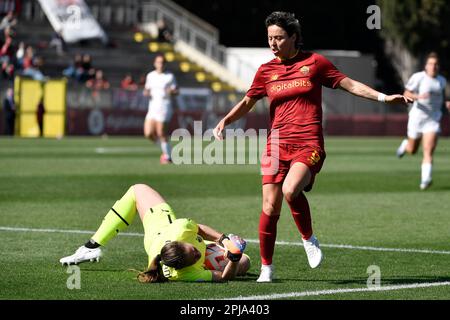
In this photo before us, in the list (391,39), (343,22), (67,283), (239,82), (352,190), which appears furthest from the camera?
(343,22)

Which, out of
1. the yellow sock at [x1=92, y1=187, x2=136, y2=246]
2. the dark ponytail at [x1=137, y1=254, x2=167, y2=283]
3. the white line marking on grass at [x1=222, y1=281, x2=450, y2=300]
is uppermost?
the yellow sock at [x1=92, y1=187, x2=136, y2=246]

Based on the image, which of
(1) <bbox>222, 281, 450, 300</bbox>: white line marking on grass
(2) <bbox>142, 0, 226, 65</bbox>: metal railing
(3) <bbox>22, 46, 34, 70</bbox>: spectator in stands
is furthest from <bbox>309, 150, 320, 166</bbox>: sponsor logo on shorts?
(2) <bbox>142, 0, 226, 65</bbox>: metal railing

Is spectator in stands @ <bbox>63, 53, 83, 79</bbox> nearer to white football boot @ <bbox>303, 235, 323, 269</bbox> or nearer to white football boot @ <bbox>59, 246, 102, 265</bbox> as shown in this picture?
white football boot @ <bbox>59, 246, 102, 265</bbox>

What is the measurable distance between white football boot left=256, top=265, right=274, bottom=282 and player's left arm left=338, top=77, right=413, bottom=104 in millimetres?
1643

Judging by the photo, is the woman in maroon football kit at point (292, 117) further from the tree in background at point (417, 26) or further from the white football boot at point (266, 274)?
the tree in background at point (417, 26)

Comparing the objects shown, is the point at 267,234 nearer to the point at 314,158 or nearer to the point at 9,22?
the point at 314,158

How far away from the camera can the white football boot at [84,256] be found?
10117 millimetres

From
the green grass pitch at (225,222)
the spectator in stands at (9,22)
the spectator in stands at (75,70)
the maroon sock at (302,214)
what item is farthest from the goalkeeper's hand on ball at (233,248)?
the spectator in stands at (9,22)

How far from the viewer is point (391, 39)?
187 ft

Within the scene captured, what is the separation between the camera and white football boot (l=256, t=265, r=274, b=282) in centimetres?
960

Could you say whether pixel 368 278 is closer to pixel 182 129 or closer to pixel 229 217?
pixel 229 217

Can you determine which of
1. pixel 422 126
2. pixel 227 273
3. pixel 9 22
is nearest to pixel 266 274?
pixel 227 273
